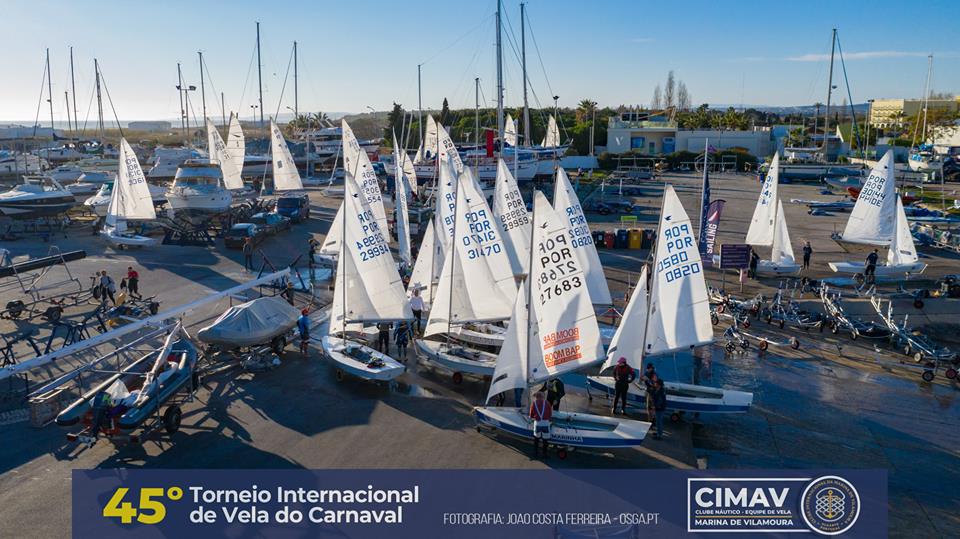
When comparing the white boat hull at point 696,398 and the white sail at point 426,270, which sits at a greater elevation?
the white sail at point 426,270

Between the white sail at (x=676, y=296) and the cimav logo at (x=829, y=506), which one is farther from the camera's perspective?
the white sail at (x=676, y=296)

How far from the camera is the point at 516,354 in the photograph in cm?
1504

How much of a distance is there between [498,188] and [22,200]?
31154 mm

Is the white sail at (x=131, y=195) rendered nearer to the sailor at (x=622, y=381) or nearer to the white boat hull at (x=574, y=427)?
the white boat hull at (x=574, y=427)

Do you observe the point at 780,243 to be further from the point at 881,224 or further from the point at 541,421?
the point at 541,421

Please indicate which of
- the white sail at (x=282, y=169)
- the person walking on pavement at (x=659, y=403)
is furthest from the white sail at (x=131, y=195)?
the person walking on pavement at (x=659, y=403)

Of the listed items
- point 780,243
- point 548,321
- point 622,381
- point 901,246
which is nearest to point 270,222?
point 780,243

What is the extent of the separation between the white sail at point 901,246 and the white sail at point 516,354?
2165cm

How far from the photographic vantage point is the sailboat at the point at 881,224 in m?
29.0

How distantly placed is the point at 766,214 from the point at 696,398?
58.6 feet

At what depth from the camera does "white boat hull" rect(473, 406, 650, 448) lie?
43.4ft

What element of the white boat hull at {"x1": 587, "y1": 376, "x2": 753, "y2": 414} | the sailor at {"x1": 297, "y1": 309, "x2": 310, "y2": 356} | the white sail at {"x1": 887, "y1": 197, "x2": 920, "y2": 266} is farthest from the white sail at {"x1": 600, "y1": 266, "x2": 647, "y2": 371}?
the white sail at {"x1": 887, "y1": 197, "x2": 920, "y2": 266}

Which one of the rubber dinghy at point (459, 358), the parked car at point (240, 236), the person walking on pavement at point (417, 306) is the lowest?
the rubber dinghy at point (459, 358)

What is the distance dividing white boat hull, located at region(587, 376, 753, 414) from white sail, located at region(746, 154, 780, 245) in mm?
16882
